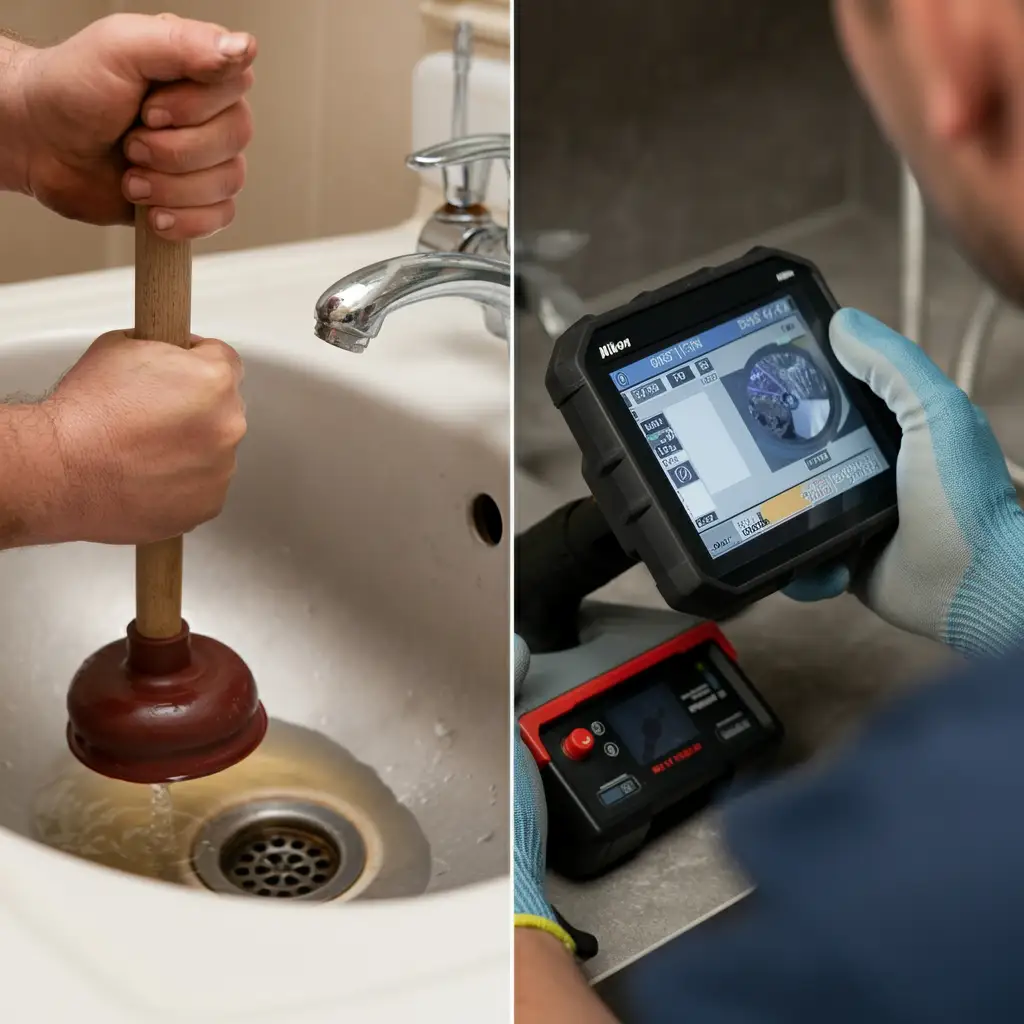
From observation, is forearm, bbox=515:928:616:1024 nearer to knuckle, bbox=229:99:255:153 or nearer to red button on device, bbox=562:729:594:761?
red button on device, bbox=562:729:594:761

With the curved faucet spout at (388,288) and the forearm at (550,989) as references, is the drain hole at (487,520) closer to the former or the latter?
the curved faucet spout at (388,288)

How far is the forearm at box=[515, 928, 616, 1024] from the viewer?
0.24m

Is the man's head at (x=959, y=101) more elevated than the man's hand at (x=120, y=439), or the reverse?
the man's head at (x=959, y=101)

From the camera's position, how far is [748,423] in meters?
0.33

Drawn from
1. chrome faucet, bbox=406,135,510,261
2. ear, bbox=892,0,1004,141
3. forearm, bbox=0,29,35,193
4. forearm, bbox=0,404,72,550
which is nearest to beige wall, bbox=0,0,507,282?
chrome faucet, bbox=406,135,510,261

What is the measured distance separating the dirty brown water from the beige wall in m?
0.36

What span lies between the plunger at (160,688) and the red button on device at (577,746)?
15 cm

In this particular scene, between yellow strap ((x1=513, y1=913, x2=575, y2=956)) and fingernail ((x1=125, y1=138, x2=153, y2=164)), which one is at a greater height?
fingernail ((x1=125, y1=138, x2=153, y2=164))

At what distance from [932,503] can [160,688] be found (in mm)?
267

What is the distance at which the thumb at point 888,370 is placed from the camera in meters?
0.34

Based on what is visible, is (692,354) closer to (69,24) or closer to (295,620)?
(295,620)

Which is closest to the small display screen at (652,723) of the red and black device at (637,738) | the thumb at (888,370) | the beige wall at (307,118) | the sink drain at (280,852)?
the red and black device at (637,738)

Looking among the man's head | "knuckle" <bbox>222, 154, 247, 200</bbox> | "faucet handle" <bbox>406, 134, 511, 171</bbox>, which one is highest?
the man's head

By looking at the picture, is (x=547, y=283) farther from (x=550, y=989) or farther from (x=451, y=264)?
(x=550, y=989)
